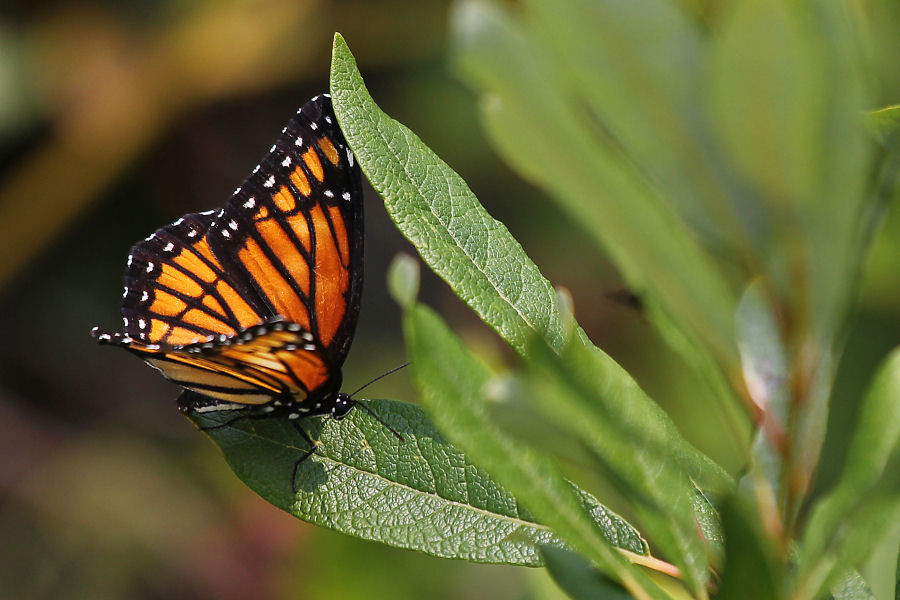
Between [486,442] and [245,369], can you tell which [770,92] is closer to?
[486,442]

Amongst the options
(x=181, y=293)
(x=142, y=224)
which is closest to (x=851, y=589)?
(x=181, y=293)

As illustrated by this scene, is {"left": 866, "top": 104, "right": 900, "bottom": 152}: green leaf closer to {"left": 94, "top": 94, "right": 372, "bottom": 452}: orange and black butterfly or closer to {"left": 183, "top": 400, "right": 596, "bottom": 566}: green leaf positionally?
{"left": 183, "top": 400, "right": 596, "bottom": 566}: green leaf

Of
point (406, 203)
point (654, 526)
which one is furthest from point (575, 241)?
point (654, 526)

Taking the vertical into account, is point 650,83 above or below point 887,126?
above

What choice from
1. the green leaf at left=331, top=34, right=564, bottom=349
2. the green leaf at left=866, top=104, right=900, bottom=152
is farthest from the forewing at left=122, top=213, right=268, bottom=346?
the green leaf at left=866, top=104, right=900, bottom=152

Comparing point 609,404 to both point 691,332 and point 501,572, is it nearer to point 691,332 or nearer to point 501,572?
point 691,332

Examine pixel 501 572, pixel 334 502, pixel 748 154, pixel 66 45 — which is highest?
pixel 66 45
